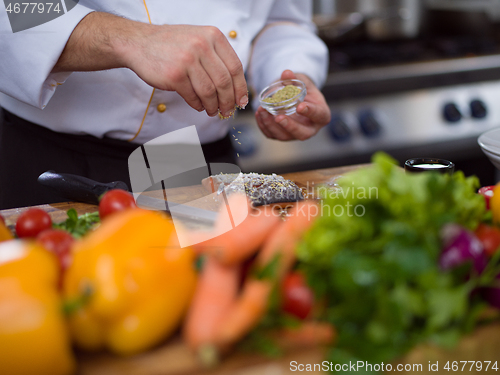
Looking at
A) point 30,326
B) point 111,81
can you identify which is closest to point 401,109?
point 111,81

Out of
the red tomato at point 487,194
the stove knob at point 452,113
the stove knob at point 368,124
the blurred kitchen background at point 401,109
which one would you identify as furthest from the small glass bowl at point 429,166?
the stove knob at point 452,113

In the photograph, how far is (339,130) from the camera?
1.80 metres

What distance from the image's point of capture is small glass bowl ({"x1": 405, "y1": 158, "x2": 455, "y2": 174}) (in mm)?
840

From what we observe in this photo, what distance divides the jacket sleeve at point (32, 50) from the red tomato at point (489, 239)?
768 mm

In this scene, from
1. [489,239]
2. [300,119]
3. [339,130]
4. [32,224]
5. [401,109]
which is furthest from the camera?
[401,109]

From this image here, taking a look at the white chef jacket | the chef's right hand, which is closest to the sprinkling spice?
the white chef jacket

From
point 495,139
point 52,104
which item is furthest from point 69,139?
point 495,139

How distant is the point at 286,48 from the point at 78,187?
0.75 m

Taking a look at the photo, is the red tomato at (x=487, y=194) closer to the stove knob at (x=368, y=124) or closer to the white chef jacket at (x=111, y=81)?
the white chef jacket at (x=111, y=81)

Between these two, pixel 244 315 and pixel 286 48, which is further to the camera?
pixel 286 48

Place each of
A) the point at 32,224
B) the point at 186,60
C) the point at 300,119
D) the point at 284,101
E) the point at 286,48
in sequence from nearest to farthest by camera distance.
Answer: the point at 32,224, the point at 186,60, the point at 284,101, the point at 300,119, the point at 286,48

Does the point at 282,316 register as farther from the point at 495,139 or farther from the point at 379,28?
the point at 379,28

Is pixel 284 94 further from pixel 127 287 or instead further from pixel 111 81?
pixel 127 287

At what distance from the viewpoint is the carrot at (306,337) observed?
43cm
